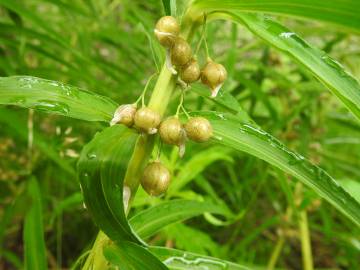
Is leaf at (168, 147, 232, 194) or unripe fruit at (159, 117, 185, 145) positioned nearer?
unripe fruit at (159, 117, 185, 145)

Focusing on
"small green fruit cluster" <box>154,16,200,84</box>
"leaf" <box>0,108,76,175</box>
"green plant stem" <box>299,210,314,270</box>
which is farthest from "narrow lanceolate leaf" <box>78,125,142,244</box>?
"green plant stem" <box>299,210,314,270</box>

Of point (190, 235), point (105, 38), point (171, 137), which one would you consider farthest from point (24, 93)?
point (105, 38)

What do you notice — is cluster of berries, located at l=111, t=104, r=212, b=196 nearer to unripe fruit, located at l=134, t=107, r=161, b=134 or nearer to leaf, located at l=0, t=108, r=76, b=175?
unripe fruit, located at l=134, t=107, r=161, b=134

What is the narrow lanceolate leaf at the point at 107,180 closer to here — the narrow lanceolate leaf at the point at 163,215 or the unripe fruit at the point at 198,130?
the unripe fruit at the point at 198,130

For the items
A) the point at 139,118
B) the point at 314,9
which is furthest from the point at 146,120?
the point at 314,9

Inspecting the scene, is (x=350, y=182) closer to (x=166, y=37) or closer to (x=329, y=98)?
(x=166, y=37)
